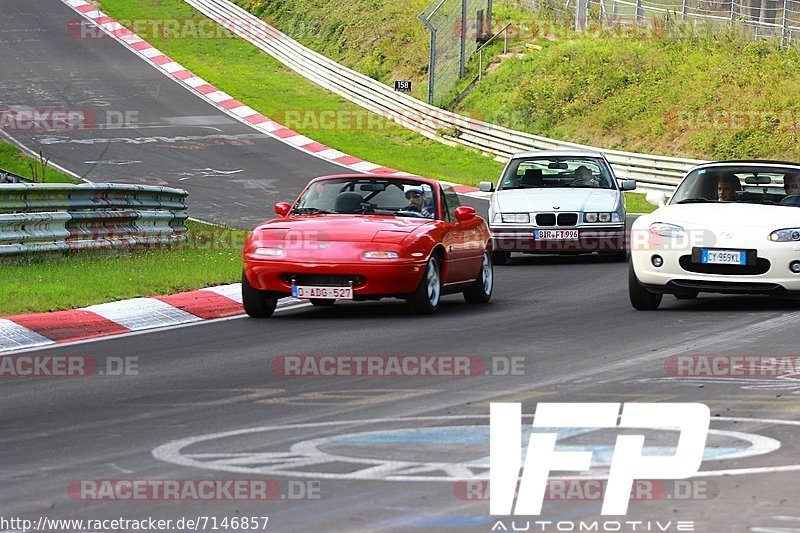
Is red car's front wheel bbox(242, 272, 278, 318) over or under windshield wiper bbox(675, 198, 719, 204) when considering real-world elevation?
under

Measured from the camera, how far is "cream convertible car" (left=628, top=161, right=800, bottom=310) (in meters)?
13.0

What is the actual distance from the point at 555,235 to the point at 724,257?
240 inches

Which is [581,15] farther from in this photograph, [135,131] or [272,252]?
[272,252]

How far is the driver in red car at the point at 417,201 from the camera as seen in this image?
46.3ft

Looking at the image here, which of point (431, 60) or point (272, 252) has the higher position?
point (431, 60)

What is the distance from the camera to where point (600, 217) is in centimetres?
1922

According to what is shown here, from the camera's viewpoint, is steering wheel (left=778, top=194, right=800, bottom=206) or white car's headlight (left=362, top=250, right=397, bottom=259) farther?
steering wheel (left=778, top=194, right=800, bottom=206)

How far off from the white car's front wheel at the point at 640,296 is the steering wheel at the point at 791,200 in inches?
58.4

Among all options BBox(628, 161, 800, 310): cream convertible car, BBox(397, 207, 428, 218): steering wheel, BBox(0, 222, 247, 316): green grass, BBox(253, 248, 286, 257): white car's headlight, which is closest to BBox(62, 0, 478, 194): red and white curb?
BBox(0, 222, 247, 316): green grass

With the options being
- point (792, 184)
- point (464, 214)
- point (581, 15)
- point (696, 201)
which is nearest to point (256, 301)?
point (464, 214)

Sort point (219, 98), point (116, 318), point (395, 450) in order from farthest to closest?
point (219, 98)
point (116, 318)
point (395, 450)

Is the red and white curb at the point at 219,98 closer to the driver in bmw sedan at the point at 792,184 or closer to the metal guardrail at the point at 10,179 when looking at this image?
the metal guardrail at the point at 10,179

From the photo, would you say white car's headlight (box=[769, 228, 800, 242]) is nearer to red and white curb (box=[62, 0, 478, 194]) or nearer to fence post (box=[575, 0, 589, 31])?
red and white curb (box=[62, 0, 478, 194])

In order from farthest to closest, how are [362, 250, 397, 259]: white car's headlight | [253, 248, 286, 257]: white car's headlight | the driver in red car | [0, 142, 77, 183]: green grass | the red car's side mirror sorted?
[0, 142, 77, 183]: green grass, the red car's side mirror, the driver in red car, [253, 248, 286, 257]: white car's headlight, [362, 250, 397, 259]: white car's headlight
